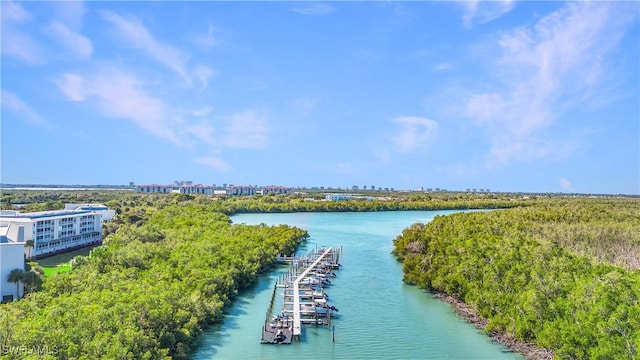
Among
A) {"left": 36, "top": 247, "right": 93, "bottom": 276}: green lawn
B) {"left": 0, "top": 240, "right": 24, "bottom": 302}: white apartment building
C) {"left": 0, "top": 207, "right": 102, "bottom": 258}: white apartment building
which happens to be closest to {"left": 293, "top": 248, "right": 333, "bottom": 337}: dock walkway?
{"left": 0, "top": 240, "right": 24, "bottom": 302}: white apartment building

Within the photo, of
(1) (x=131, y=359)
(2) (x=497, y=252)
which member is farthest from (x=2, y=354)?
(2) (x=497, y=252)

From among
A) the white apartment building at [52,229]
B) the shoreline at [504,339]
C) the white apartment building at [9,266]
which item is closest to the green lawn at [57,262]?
the white apartment building at [52,229]

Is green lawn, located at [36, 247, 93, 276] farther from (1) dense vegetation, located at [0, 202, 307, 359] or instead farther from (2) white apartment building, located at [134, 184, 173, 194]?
(2) white apartment building, located at [134, 184, 173, 194]

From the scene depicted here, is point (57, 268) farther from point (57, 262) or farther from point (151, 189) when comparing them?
point (151, 189)

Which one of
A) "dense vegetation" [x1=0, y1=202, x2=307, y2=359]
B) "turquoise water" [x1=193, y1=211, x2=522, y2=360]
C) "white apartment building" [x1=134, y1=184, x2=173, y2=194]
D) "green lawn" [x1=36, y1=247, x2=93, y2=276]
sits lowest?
"turquoise water" [x1=193, y1=211, x2=522, y2=360]

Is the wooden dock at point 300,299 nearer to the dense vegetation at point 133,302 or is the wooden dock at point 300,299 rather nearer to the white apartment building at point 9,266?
the dense vegetation at point 133,302

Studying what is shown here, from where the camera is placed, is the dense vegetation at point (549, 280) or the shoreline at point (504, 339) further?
the shoreline at point (504, 339)

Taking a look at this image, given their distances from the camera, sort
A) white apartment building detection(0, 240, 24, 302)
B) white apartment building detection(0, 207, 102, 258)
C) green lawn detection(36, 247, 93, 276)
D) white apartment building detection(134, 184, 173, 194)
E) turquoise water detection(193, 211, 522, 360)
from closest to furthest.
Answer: turquoise water detection(193, 211, 522, 360) < white apartment building detection(0, 240, 24, 302) < green lawn detection(36, 247, 93, 276) < white apartment building detection(0, 207, 102, 258) < white apartment building detection(134, 184, 173, 194)
